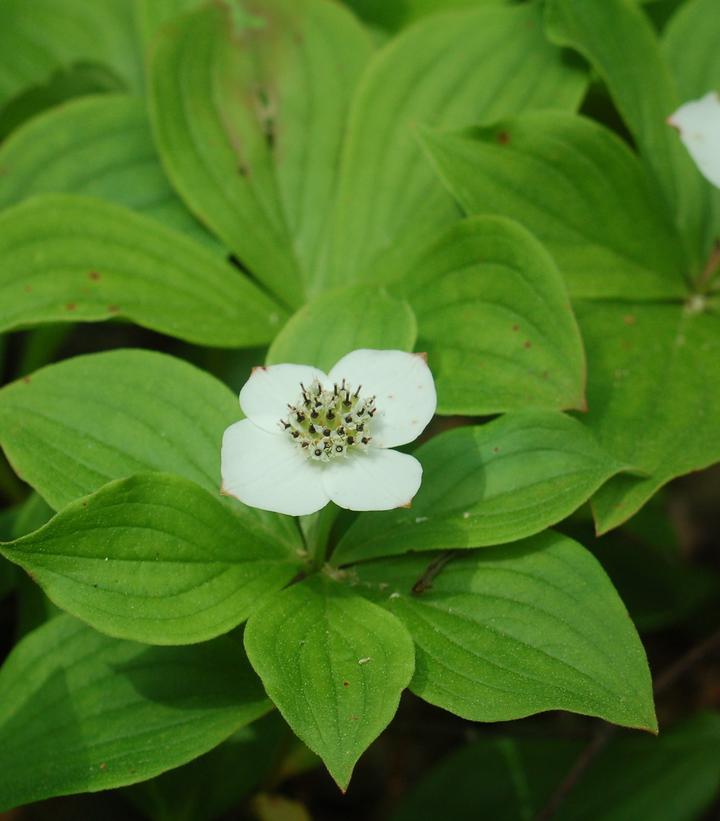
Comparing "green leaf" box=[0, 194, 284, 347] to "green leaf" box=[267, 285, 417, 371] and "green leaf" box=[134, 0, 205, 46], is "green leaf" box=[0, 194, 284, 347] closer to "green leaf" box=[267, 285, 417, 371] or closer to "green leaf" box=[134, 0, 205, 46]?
"green leaf" box=[267, 285, 417, 371]

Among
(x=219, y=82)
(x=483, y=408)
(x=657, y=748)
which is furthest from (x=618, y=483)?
(x=219, y=82)

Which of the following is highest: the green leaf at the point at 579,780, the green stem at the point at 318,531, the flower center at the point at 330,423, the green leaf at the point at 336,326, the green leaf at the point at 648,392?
the flower center at the point at 330,423

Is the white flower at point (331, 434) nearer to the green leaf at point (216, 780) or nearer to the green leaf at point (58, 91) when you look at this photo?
the green leaf at point (216, 780)

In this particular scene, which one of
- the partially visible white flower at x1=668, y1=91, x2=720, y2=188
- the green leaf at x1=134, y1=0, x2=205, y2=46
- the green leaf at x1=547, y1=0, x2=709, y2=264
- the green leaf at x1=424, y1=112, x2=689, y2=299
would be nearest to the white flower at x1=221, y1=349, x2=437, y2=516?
the green leaf at x1=424, y1=112, x2=689, y2=299

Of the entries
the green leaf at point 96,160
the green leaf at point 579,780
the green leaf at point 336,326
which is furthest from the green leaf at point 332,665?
the green leaf at point 96,160

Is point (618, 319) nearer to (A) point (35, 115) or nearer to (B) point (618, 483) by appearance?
(B) point (618, 483)

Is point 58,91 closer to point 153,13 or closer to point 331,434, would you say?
point 153,13

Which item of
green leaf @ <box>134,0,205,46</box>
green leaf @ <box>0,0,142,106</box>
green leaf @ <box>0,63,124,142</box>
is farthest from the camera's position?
green leaf @ <box>0,0,142,106</box>
